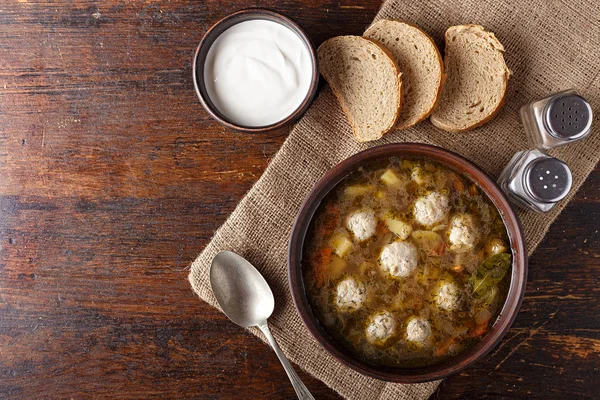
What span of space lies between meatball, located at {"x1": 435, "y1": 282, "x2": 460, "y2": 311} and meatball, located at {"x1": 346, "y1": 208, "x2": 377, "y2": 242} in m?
0.33

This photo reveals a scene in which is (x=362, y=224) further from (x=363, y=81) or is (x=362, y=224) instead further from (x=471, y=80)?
(x=471, y=80)

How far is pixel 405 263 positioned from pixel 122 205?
1235 mm

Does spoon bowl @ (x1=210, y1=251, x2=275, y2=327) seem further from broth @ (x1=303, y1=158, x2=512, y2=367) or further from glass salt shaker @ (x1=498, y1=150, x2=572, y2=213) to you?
glass salt shaker @ (x1=498, y1=150, x2=572, y2=213)

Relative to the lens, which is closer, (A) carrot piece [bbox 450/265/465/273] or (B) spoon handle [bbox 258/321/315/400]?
(A) carrot piece [bbox 450/265/465/273]

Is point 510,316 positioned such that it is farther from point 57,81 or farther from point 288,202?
point 57,81

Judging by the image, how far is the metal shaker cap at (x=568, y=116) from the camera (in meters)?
2.05

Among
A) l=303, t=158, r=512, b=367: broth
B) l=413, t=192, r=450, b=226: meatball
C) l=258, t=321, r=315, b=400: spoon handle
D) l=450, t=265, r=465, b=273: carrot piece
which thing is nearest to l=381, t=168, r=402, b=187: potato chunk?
l=303, t=158, r=512, b=367: broth

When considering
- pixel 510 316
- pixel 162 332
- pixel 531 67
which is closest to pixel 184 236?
pixel 162 332

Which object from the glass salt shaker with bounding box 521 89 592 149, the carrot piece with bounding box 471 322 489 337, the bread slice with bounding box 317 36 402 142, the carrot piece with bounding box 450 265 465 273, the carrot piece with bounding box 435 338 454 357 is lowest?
the carrot piece with bounding box 435 338 454 357

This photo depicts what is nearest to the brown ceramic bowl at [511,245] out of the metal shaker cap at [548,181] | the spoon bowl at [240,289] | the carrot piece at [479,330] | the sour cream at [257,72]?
the carrot piece at [479,330]

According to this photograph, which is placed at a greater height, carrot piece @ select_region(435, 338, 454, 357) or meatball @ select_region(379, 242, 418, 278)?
meatball @ select_region(379, 242, 418, 278)

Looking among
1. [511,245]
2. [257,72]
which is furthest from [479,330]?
[257,72]

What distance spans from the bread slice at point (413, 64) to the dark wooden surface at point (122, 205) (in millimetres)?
199

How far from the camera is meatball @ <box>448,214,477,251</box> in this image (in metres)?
2.02
